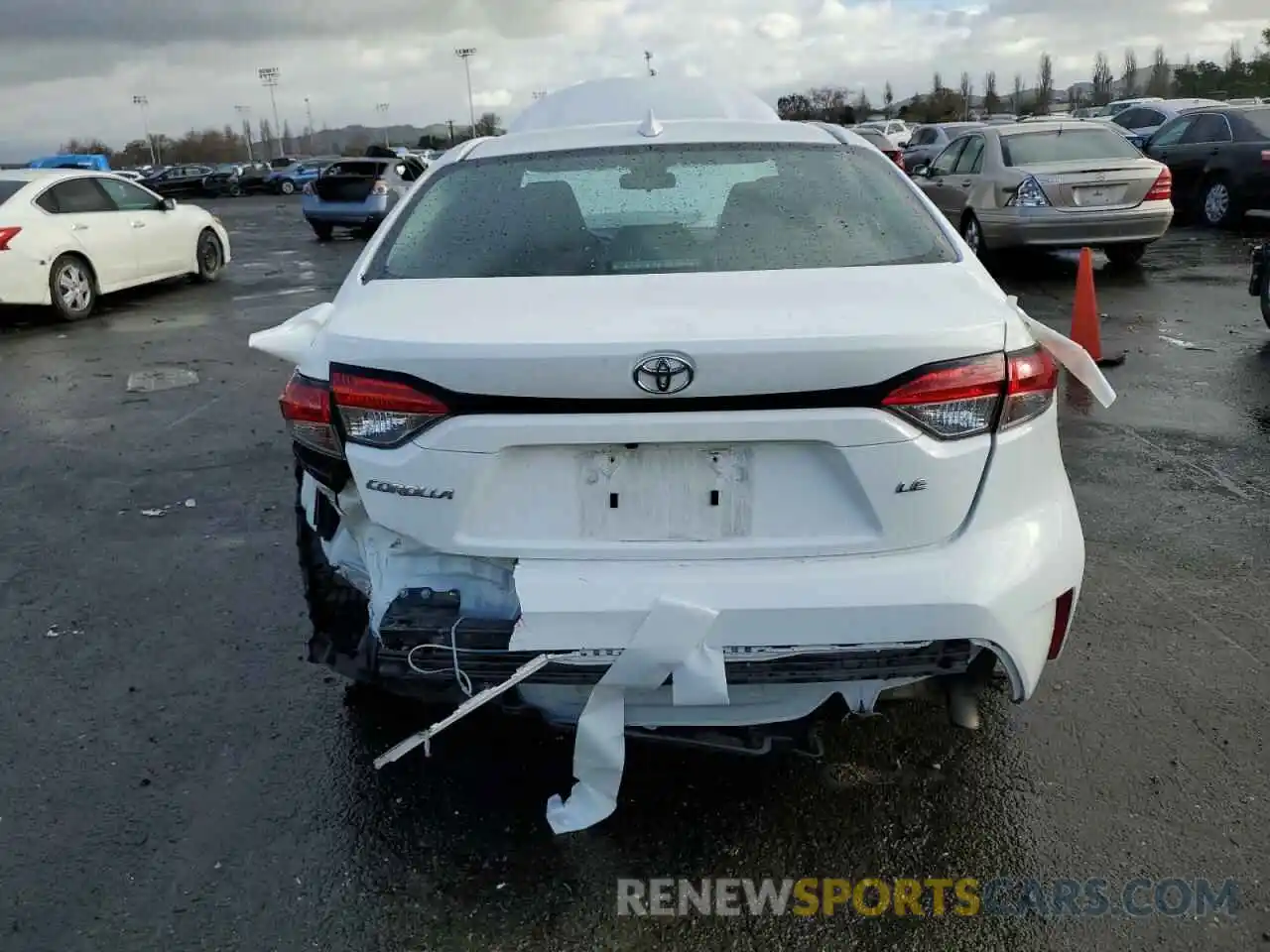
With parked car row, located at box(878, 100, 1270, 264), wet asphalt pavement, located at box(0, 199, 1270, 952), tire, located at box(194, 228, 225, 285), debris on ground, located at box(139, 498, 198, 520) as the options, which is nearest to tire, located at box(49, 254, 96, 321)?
tire, located at box(194, 228, 225, 285)

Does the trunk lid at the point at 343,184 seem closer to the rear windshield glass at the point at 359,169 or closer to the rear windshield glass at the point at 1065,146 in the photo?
the rear windshield glass at the point at 359,169

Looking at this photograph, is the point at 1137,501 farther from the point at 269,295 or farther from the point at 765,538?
the point at 269,295

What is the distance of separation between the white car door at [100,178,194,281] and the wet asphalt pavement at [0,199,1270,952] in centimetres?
863

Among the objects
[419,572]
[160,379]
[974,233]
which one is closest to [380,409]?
[419,572]

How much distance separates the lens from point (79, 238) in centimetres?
1175

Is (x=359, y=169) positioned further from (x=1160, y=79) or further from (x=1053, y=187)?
(x=1160, y=79)

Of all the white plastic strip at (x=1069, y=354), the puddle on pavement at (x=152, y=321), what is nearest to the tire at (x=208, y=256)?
the puddle on pavement at (x=152, y=321)

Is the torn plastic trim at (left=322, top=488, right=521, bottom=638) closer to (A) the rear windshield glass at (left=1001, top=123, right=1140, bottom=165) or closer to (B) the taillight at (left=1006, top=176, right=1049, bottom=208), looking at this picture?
(B) the taillight at (left=1006, top=176, right=1049, bottom=208)

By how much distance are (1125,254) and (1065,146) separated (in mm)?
1584

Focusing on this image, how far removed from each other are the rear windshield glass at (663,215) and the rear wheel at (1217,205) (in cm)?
1473

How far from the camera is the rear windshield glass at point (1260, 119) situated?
15336 millimetres

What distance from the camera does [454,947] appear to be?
2.53 meters

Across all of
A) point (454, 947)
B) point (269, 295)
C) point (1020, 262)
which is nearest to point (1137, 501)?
point (454, 947)

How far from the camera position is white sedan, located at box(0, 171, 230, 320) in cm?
1107
